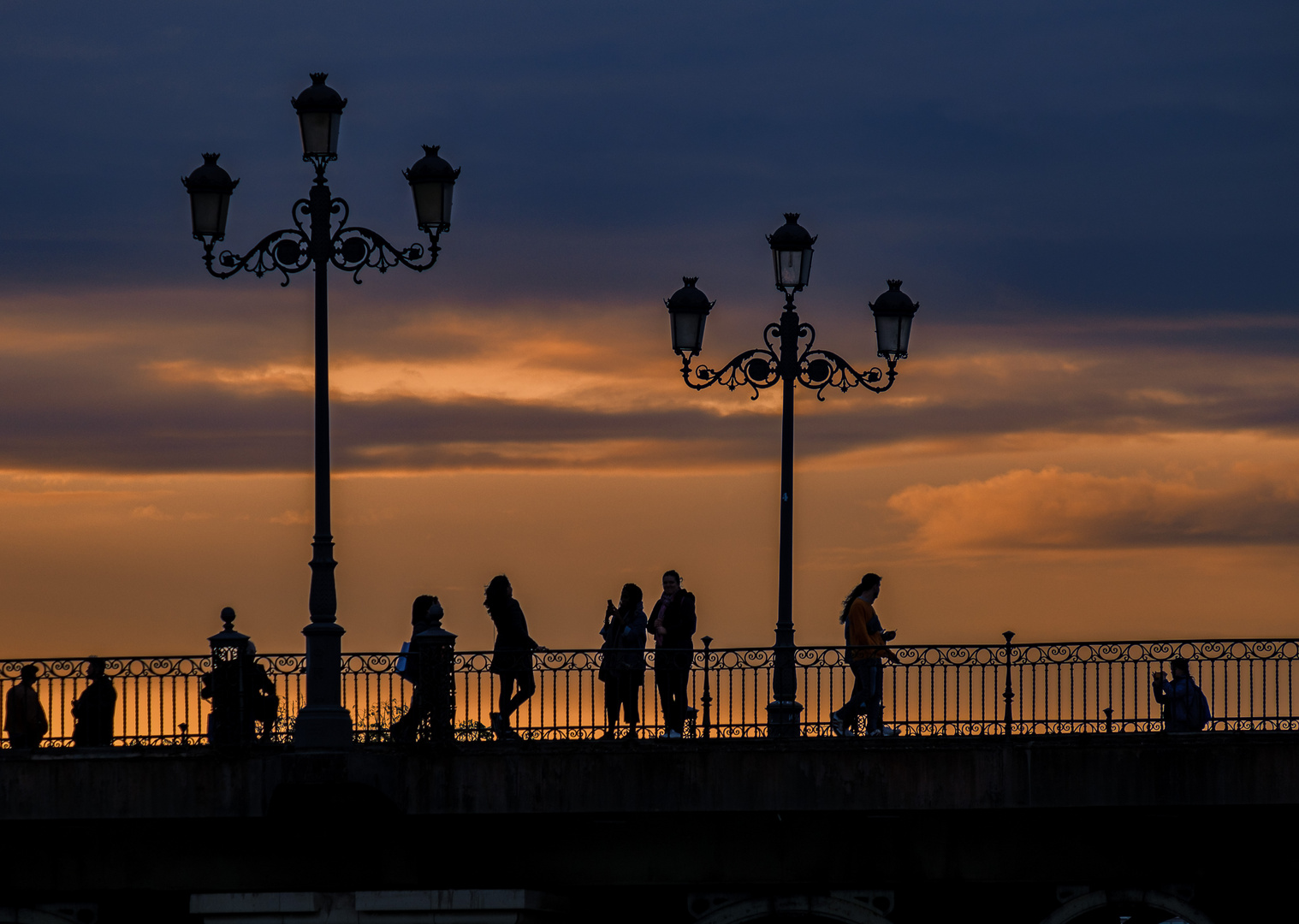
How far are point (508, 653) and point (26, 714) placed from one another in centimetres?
477

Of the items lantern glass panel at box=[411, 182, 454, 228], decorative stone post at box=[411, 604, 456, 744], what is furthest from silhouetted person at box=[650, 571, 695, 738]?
lantern glass panel at box=[411, 182, 454, 228]

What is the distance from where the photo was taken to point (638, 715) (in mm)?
19578

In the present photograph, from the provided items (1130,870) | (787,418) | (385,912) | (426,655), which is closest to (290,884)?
(385,912)

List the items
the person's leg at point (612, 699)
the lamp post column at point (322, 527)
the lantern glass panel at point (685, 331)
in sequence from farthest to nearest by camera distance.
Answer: the lantern glass panel at point (685, 331) < the person's leg at point (612, 699) < the lamp post column at point (322, 527)

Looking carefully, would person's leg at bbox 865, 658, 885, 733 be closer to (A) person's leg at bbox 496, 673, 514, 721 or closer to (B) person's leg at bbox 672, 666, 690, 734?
(B) person's leg at bbox 672, 666, 690, 734

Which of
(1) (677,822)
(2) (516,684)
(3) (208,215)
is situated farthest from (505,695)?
(3) (208,215)

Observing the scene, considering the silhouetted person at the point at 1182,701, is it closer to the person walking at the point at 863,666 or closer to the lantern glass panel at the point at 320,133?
the person walking at the point at 863,666

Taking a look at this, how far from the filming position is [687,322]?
21625 mm

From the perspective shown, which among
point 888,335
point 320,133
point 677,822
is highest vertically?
point 320,133

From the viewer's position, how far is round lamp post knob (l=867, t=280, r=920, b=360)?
71.1ft

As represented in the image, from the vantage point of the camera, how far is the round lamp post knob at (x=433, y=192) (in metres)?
19.0

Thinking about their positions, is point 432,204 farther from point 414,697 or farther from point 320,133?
point 414,697

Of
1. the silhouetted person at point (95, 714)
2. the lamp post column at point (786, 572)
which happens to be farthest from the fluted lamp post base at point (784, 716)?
the silhouetted person at point (95, 714)

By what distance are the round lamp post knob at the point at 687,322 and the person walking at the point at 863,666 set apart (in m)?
3.41
